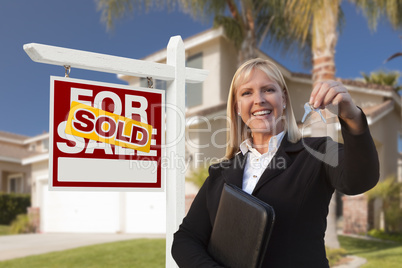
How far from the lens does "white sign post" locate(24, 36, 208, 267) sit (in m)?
2.57

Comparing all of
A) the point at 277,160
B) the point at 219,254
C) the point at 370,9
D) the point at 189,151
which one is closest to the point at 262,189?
the point at 277,160

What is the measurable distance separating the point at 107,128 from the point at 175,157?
0.48m

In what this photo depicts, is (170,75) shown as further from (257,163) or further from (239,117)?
(257,163)

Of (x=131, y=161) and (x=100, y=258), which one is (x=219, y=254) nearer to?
(x=131, y=161)

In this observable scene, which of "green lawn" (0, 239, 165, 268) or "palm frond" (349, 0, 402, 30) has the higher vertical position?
"palm frond" (349, 0, 402, 30)

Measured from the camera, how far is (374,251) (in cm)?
909

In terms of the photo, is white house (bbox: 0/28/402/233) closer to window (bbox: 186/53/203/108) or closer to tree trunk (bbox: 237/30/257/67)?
window (bbox: 186/53/203/108)

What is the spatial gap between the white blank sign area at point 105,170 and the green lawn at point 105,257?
15.2 feet

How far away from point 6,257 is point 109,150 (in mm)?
7508

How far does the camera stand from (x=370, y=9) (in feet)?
33.2

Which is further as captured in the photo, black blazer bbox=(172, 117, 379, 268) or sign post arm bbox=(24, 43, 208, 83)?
sign post arm bbox=(24, 43, 208, 83)

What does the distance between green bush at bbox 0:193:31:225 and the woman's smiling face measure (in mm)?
22753

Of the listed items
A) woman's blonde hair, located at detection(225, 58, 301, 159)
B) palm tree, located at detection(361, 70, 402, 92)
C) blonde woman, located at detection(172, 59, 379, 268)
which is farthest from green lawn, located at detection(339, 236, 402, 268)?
palm tree, located at detection(361, 70, 402, 92)

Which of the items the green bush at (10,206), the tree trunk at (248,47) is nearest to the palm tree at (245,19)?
the tree trunk at (248,47)
